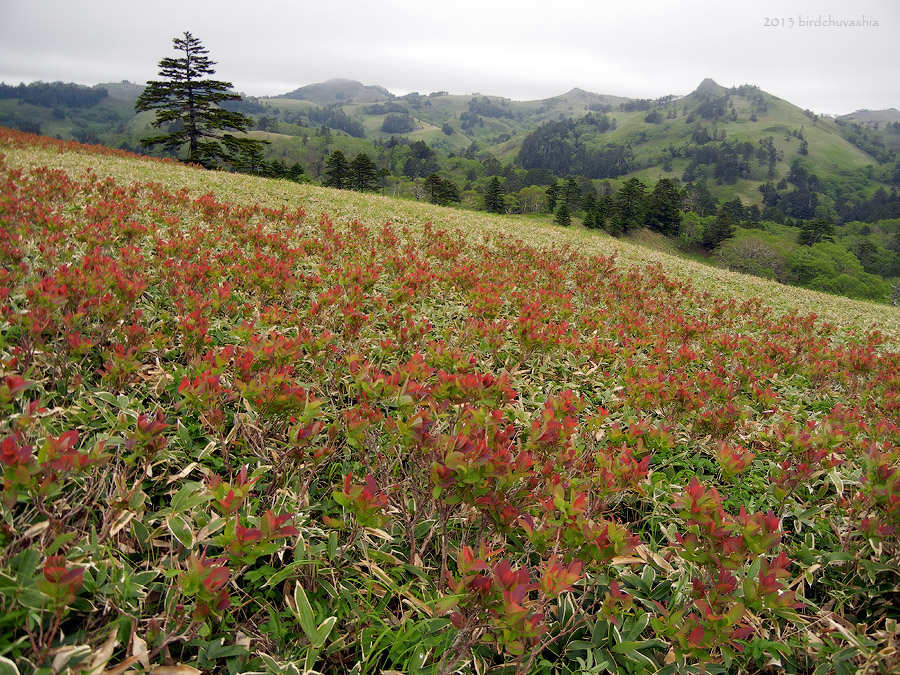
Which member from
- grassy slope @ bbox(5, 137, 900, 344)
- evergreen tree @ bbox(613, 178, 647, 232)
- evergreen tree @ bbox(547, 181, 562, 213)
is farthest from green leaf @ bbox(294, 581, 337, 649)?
evergreen tree @ bbox(547, 181, 562, 213)

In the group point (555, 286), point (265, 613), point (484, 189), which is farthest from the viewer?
point (484, 189)

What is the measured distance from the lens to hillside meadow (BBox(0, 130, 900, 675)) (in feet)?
6.01

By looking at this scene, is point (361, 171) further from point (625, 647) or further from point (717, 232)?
point (625, 647)

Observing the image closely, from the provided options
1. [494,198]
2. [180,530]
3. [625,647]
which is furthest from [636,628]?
[494,198]

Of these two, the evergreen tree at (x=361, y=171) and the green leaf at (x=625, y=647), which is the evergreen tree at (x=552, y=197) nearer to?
the evergreen tree at (x=361, y=171)

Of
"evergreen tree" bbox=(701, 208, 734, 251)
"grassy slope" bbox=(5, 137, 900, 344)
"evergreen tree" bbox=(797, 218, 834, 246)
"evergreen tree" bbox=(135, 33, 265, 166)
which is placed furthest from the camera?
"evergreen tree" bbox=(797, 218, 834, 246)

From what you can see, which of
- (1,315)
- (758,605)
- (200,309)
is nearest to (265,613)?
(758,605)

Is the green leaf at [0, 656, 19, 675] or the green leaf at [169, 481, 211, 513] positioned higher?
the green leaf at [169, 481, 211, 513]

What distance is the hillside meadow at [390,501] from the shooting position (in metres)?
1.83

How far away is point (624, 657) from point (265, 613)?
1828 millimetres

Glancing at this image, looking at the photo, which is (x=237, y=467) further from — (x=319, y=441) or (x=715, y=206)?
(x=715, y=206)

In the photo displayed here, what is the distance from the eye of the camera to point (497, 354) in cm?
529

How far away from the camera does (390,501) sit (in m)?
2.85

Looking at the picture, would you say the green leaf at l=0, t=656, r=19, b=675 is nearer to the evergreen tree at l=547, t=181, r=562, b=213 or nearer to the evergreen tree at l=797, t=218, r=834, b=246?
the evergreen tree at l=547, t=181, r=562, b=213
